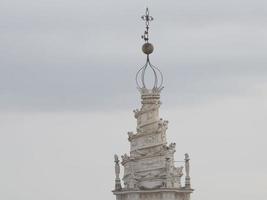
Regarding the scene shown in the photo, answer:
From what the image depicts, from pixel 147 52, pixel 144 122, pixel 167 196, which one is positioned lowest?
pixel 167 196

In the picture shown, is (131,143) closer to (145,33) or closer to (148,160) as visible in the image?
(148,160)

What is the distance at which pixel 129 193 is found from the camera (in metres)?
64.2

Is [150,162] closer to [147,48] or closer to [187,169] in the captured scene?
[187,169]

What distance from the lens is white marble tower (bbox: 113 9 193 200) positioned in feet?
209

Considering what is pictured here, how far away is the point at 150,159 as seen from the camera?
6419cm

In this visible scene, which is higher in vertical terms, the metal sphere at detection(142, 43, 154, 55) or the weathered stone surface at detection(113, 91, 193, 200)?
the metal sphere at detection(142, 43, 154, 55)

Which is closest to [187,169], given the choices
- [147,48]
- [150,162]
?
[150,162]

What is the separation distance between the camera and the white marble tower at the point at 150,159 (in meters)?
63.6

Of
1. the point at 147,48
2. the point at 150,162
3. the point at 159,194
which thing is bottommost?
the point at 159,194

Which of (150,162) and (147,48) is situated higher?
(147,48)

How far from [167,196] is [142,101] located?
18.5ft

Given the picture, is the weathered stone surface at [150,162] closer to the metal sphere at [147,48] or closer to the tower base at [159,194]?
the tower base at [159,194]

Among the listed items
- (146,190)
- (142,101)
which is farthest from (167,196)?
(142,101)

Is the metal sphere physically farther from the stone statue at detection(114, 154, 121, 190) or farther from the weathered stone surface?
the stone statue at detection(114, 154, 121, 190)
